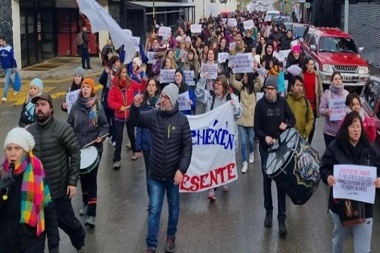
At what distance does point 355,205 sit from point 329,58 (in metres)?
14.4

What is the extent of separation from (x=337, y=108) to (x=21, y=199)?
17.7 ft

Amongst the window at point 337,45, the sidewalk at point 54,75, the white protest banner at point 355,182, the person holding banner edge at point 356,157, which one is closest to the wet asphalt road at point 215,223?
the person holding banner edge at point 356,157

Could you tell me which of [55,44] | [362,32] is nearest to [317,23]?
[362,32]

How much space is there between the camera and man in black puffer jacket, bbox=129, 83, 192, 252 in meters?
6.60

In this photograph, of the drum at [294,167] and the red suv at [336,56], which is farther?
the red suv at [336,56]

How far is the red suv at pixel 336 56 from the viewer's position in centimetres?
1897

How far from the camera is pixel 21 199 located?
4.83 meters

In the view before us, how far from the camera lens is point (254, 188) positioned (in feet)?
31.1

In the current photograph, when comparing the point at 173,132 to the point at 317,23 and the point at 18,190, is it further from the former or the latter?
the point at 317,23

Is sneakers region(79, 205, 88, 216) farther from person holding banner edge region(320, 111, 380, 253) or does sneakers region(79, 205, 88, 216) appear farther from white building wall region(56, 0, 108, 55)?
white building wall region(56, 0, 108, 55)

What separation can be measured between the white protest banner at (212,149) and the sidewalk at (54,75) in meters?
9.40

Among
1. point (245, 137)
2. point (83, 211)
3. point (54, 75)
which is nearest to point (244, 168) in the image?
point (245, 137)

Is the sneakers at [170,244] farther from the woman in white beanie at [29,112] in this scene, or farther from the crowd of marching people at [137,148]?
the woman in white beanie at [29,112]

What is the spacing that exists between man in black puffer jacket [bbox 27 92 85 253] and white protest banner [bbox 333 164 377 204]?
244cm
